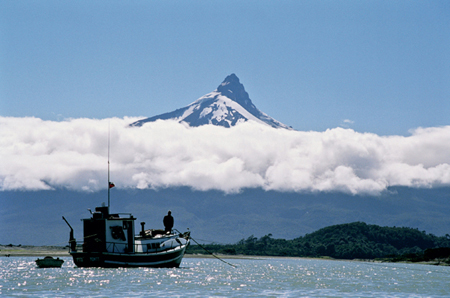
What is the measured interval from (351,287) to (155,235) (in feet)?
103

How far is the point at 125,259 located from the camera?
84312 mm

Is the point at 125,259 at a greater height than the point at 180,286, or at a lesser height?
greater

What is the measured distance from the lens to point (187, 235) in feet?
304

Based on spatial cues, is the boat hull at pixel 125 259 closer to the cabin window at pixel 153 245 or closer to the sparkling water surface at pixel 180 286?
the cabin window at pixel 153 245

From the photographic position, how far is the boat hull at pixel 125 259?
83.6 m

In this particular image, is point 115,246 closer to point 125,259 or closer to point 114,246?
point 114,246

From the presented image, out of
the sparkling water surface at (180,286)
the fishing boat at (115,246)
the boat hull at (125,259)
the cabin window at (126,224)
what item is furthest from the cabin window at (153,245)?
the sparkling water surface at (180,286)

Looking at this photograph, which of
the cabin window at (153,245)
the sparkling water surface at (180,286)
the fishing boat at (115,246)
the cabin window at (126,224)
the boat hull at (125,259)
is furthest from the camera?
the cabin window at (153,245)

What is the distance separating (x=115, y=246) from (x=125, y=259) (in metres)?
2.21

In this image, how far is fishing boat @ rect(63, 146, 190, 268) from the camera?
83.9 m

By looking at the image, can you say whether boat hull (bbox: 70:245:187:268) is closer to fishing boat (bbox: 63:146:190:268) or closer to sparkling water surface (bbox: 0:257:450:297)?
fishing boat (bbox: 63:146:190:268)

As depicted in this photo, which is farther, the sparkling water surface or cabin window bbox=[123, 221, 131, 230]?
cabin window bbox=[123, 221, 131, 230]

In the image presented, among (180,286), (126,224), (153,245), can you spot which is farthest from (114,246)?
(180,286)

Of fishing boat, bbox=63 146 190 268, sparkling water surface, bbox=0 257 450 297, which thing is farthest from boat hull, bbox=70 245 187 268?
sparkling water surface, bbox=0 257 450 297
